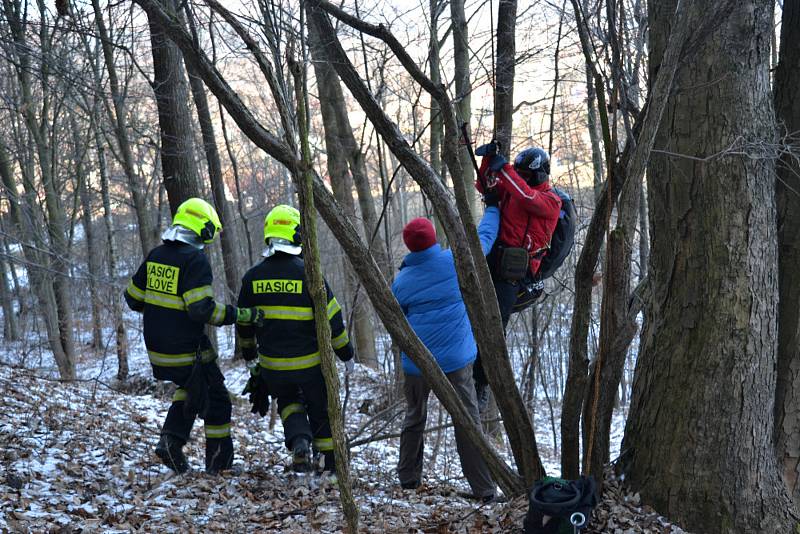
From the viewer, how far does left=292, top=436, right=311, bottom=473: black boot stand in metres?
5.44

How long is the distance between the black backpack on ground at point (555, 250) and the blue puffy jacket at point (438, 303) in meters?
0.66

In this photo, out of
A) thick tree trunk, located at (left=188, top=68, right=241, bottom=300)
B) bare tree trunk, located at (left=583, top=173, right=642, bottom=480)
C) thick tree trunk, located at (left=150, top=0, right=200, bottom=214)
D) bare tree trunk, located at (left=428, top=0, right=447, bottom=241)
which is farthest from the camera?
thick tree trunk, located at (left=188, top=68, right=241, bottom=300)

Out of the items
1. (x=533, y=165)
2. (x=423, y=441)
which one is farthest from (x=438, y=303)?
(x=533, y=165)

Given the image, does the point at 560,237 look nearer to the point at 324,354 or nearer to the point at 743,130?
the point at 743,130

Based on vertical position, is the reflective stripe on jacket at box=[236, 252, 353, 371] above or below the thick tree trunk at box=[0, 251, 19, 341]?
above

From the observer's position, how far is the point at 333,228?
423cm

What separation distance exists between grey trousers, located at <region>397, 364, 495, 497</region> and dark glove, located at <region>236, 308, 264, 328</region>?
4.21ft

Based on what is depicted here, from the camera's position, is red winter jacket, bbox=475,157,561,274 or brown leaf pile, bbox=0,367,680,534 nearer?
brown leaf pile, bbox=0,367,680,534

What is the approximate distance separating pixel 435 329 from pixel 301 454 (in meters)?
1.47

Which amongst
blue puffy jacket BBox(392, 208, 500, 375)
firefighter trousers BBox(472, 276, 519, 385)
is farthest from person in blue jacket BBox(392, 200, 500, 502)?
firefighter trousers BBox(472, 276, 519, 385)

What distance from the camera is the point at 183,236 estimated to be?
5.38 m

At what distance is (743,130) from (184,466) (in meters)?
4.73

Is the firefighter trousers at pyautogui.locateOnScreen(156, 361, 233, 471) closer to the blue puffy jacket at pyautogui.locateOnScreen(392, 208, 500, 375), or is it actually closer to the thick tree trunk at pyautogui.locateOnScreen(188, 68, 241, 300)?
the blue puffy jacket at pyautogui.locateOnScreen(392, 208, 500, 375)

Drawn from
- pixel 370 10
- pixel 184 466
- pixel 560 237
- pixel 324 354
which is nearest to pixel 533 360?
pixel 560 237
